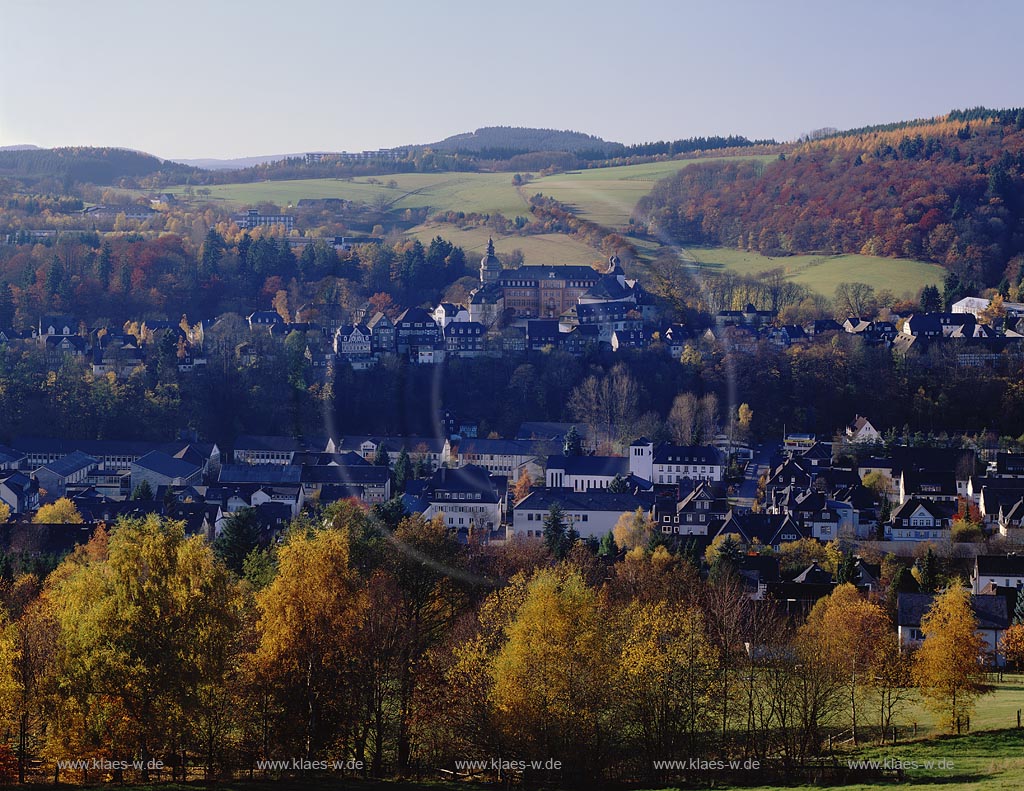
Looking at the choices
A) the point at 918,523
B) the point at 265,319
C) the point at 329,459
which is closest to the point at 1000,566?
the point at 918,523

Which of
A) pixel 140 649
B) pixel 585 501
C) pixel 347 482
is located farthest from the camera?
pixel 347 482

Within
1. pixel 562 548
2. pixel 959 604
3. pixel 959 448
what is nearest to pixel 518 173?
pixel 959 448

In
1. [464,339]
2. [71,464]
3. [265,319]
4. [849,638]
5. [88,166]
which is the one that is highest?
[88,166]

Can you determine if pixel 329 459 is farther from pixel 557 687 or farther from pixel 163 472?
pixel 557 687

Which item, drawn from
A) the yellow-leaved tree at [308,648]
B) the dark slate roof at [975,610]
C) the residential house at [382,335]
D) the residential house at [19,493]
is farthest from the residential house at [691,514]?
the yellow-leaved tree at [308,648]

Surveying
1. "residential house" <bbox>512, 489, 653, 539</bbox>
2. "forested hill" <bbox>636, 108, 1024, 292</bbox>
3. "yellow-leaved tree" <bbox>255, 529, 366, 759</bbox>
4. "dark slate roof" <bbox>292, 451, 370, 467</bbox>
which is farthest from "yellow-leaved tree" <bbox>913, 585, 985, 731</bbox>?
"forested hill" <bbox>636, 108, 1024, 292</bbox>

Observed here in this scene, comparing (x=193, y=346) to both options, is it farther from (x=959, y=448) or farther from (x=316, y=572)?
(x=316, y=572)

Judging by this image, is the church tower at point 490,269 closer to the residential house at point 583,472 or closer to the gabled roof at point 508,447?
the gabled roof at point 508,447
